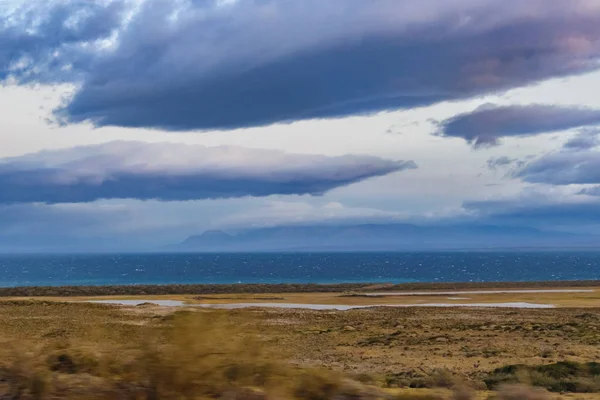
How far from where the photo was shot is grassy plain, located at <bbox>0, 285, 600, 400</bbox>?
31.6 feet

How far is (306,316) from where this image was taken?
4247cm

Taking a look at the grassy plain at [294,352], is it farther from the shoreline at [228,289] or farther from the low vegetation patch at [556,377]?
the shoreline at [228,289]

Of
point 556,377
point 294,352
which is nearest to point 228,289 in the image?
point 294,352

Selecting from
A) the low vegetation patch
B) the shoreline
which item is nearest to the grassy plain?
the low vegetation patch

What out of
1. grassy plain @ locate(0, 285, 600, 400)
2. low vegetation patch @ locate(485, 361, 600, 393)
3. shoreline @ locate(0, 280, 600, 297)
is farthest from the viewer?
shoreline @ locate(0, 280, 600, 297)

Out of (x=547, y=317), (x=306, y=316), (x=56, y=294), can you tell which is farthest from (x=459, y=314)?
(x=56, y=294)

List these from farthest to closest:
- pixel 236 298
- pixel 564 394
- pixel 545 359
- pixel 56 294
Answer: pixel 56 294
pixel 236 298
pixel 545 359
pixel 564 394

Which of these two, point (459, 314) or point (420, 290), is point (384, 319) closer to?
point (459, 314)

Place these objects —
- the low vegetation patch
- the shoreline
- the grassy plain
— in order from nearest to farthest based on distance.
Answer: the grassy plain, the low vegetation patch, the shoreline

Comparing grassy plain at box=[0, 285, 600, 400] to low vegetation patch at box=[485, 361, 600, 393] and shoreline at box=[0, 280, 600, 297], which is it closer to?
low vegetation patch at box=[485, 361, 600, 393]

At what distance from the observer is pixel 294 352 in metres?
24.9

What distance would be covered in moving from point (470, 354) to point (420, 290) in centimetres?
5353

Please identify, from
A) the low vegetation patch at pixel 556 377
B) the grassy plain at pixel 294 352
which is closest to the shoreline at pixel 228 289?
the grassy plain at pixel 294 352

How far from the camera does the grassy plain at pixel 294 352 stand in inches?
379
